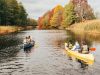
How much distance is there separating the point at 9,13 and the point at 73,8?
27.9 m

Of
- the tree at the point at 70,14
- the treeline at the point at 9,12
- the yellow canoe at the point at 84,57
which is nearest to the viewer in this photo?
the yellow canoe at the point at 84,57

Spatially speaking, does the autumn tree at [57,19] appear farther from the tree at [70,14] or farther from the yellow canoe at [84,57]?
the yellow canoe at [84,57]

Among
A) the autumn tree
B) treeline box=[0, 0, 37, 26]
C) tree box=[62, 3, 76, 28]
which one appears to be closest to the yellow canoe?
treeline box=[0, 0, 37, 26]

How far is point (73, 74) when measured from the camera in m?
27.2

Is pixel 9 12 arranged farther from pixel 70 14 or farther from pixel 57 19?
pixel 57 19

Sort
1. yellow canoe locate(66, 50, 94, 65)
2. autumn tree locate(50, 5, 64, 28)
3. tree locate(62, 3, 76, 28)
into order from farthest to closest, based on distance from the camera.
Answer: autumn tree locate(50, 5, 64, 28), tree locate(62, 3, 76, 28), yellow canoe locate(66, 50, 94, 65)

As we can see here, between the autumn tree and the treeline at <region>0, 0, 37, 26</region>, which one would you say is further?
the autumn tree

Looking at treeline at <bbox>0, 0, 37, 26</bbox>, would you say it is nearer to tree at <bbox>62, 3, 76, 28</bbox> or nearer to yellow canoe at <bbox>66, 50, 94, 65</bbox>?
tree at <bbox>62, 3, 76, 28</bbox>

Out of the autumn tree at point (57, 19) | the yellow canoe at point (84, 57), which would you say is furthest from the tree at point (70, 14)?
the yellow canoe at point (84, 57)

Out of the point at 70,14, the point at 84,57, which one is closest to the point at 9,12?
the point at 70,14

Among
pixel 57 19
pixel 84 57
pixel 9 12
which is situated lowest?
pixel 84 57

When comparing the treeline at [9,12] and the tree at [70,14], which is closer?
the treeline at [9,12]

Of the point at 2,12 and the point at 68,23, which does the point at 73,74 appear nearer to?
the point at 2,12

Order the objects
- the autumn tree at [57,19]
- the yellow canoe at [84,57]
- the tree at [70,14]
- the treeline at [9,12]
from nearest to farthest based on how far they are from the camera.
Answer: the yellow canoe at [84,57], the treeline at [9,12], the tree at [70,14], the autumn tree at [57,19]
